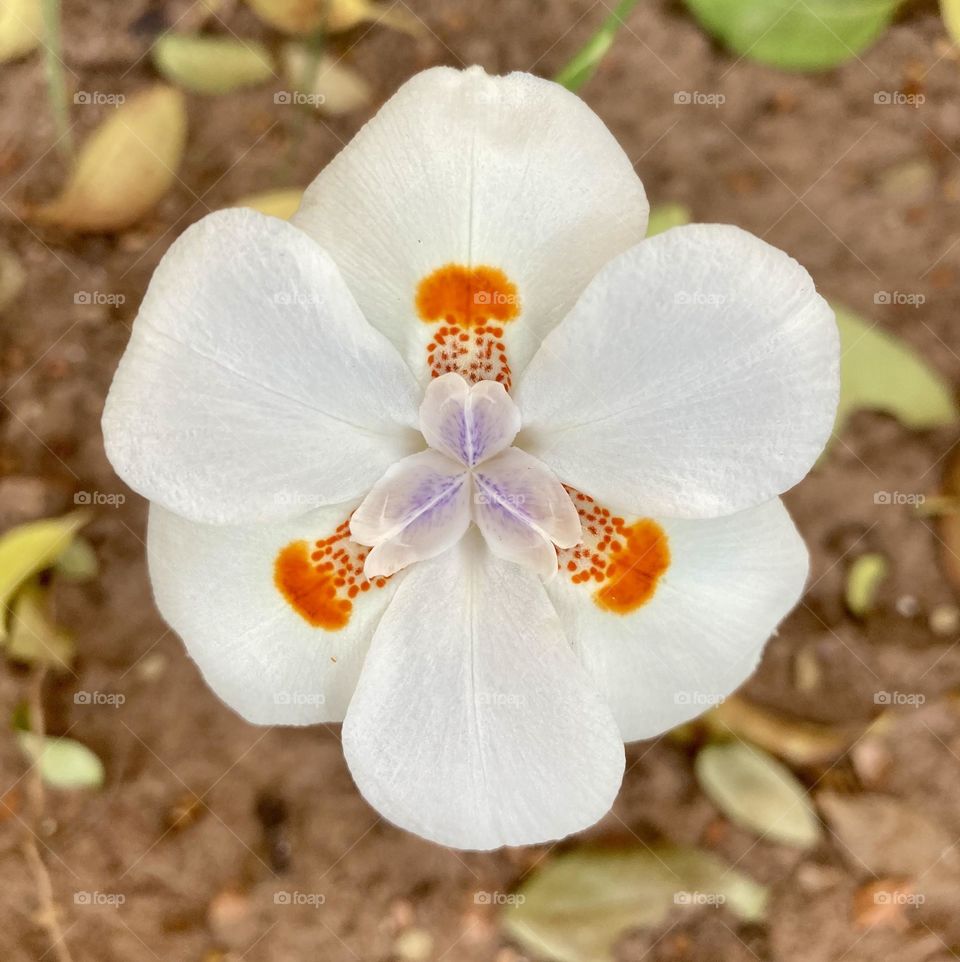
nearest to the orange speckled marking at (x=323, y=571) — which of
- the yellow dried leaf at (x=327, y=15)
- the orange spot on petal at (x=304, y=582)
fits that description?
the orange spot on petal at (x=304, y=582)

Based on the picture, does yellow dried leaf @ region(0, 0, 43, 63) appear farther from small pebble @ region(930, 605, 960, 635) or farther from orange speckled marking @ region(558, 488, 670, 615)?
small pebble @ region(930, 605, 960, 635)

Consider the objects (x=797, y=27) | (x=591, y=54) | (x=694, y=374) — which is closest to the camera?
(x=694, y=374)

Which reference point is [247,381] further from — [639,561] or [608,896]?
[608,896]

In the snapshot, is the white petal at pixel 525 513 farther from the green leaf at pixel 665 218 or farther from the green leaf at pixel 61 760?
the green leaf at pixel 61 760

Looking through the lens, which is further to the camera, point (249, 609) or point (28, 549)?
point (28, 549)

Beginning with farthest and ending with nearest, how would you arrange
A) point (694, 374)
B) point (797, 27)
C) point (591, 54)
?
point (797, 27) < point (591, 54) < point (694, 374)

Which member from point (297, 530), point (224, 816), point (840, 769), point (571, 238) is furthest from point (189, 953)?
point (571, 238)

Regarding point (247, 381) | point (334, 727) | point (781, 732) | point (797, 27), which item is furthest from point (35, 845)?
point (797, 27)
